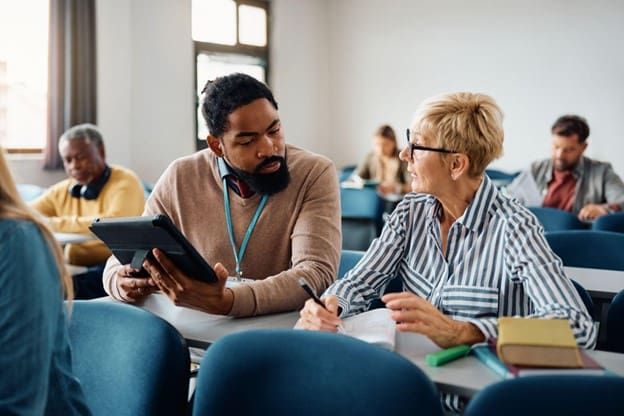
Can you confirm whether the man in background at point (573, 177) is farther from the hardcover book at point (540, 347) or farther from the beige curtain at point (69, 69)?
the beige curtain at point (69, 69)

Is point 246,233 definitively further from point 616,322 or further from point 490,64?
point 490,64

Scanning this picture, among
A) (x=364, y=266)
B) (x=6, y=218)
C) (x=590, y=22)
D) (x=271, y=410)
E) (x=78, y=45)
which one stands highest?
(x=590, y=22)

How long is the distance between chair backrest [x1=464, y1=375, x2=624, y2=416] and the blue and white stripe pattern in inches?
18.2

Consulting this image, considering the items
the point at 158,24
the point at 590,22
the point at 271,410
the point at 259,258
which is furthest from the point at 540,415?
the point at 590,22

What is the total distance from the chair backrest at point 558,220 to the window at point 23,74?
422 centimetres

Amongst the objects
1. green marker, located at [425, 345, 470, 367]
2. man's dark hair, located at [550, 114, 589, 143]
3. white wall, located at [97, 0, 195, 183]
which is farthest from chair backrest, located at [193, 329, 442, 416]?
white wall, located at [97, 0, 195, 183]

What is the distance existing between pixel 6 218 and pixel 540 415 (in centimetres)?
95

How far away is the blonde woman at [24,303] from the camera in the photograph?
118 centimetres

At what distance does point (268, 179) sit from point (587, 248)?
1.42 meters

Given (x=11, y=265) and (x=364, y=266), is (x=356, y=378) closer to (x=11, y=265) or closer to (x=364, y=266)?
(x=11, y=265)

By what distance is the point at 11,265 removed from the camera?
1.18 meters

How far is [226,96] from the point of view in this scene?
2277mm

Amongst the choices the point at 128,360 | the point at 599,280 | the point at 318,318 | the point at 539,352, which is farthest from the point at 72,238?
the point at 539,352

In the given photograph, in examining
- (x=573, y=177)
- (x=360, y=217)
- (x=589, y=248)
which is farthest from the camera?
(x=573, y=177)
